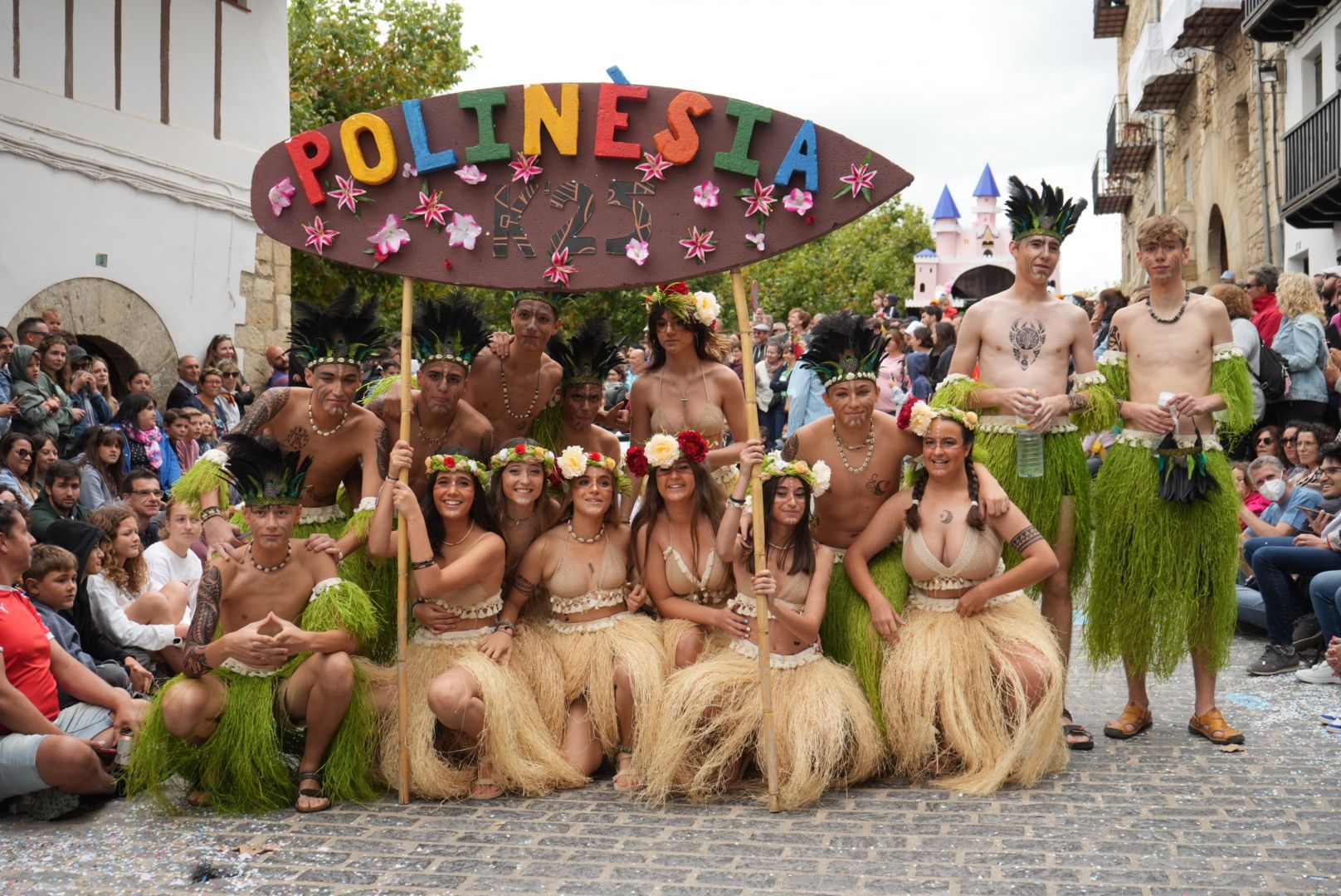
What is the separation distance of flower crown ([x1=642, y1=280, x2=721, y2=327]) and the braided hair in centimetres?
131

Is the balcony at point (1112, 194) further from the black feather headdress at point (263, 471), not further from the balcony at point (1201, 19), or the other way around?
the black feather headdress at point (263, 471)

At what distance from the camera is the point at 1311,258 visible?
1562cm

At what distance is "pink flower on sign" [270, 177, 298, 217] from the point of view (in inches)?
199

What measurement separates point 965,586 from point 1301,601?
334 cm

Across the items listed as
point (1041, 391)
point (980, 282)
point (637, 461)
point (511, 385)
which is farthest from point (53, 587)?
point (980, 282)

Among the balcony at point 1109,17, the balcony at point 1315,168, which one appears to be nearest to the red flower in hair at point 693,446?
the balcony at point 1315,168

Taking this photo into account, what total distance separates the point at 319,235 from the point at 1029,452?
2.99 metres

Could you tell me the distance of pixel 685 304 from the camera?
6156mm

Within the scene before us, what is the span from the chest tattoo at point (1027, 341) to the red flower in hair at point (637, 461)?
5.34 feet

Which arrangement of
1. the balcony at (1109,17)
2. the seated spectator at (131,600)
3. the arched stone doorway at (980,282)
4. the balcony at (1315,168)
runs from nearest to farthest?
1. the seated spectator at (131,600)
2. the balcony at (1315,168)
3. the arched stone doorway at (980,282)
4. the balcony at (1109,17)

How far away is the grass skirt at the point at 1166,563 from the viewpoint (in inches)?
219

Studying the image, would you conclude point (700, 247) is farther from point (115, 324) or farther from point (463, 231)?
point (115, 324)

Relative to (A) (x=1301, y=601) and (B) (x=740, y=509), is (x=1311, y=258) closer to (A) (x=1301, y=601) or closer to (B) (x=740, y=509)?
(A) (x=1301, y=601)

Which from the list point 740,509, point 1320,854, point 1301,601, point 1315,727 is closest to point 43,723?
point 740,509
